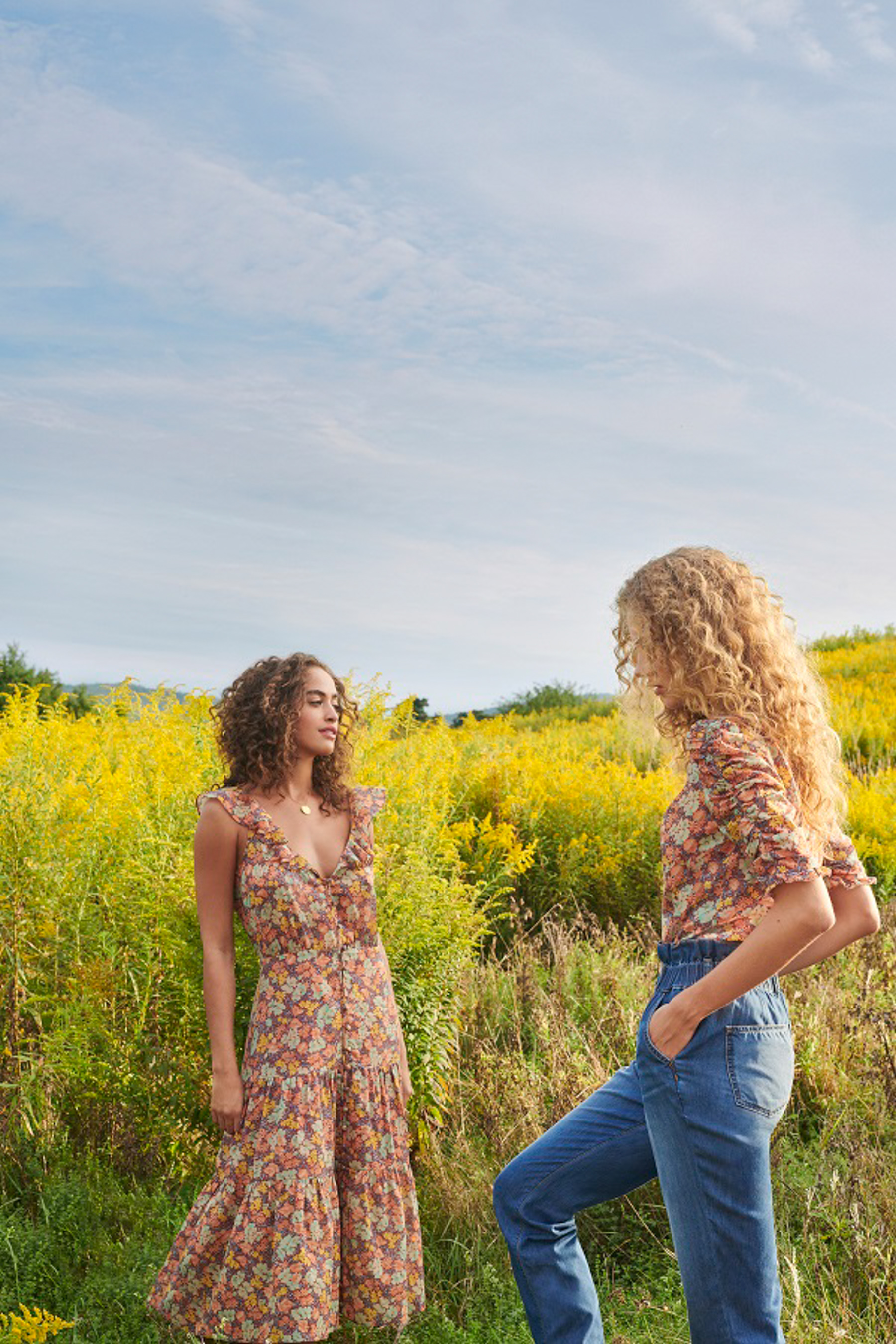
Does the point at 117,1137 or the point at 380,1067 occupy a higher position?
the point at 380,1067

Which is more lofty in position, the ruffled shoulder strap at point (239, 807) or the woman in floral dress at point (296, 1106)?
the ruffled shoulder strap at point (239, 807)

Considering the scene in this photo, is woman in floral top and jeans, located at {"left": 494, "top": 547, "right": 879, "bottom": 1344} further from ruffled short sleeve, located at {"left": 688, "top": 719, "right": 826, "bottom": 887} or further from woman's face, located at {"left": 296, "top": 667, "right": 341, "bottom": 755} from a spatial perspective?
woman's face, located at {"left": 296, "top": 667, "right": 341, "bottom": 755}

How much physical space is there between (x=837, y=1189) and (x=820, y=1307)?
0.53 meters

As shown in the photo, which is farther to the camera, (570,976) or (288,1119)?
(570,976)

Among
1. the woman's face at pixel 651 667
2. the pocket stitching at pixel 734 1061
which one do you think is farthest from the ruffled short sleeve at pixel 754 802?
the pocket stitching at pixel 734 1061

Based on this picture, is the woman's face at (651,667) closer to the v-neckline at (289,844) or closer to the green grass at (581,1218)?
the v-neckline at (289,844)

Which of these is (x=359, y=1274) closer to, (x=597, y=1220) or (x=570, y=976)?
(x=597, y=1220)

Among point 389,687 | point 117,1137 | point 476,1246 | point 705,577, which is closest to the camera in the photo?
point 705,577

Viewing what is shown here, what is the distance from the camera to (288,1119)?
3.03 metres

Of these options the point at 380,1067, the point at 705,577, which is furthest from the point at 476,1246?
the point at 705,577

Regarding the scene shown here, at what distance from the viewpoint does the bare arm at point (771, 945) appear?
202 cm

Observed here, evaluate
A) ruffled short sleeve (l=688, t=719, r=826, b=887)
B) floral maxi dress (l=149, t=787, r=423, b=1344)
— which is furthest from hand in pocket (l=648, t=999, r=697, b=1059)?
floral maxi dress (l=149, t=787, r=423, b=1344)

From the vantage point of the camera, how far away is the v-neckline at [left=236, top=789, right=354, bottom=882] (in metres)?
3.21

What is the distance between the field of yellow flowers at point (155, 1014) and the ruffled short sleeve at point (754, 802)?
1.46 m
